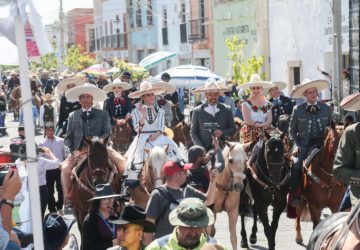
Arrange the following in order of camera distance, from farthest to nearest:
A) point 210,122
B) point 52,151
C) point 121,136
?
point 121,136
point 52,151
point 210,122

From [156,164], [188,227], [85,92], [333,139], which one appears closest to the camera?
[188,227]

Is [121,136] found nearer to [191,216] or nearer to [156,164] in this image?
[156,164]

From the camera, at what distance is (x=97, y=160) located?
448 inches

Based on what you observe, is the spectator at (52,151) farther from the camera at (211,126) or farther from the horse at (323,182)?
the horse at (323,182)

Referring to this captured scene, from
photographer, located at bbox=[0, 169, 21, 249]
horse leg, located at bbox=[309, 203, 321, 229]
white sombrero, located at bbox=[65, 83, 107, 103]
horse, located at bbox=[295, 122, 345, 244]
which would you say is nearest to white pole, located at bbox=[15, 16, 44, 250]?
photographer, located at bbox=[0, 169, 21, 249]

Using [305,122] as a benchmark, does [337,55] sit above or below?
Answer: above

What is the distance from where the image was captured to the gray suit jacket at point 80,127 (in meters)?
13.4

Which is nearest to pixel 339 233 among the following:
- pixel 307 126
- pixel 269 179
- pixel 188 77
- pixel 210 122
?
pixel 269 179

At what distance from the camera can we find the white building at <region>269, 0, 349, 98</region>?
27.9 meters

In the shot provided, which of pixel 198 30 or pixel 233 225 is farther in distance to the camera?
pixel 198 30

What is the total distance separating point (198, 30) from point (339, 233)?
39.8 meters

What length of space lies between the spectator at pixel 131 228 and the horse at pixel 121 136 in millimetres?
Answer: 10869

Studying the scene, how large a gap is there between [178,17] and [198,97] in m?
20.0

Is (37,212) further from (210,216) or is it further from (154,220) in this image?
(154,220)
